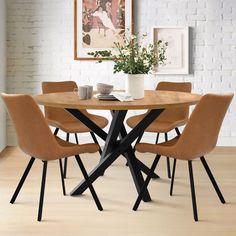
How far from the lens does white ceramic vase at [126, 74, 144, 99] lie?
165 inches

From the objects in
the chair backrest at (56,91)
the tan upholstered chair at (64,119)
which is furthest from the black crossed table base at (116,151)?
the chair backrest at (56,91)

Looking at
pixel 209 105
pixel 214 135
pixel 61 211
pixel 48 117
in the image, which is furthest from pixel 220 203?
pixel 48 117

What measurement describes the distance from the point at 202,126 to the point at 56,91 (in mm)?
1991

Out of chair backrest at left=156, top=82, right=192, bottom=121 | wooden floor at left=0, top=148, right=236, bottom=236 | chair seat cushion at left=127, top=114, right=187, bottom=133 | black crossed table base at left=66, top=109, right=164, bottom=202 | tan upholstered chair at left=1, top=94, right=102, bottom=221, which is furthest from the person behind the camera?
chair backrest at left=156, top=82, right=192, bottom=121

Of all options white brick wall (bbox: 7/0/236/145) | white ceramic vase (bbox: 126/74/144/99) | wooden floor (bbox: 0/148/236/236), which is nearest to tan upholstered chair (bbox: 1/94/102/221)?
wooden floor (bbox: 0/148/236/236)

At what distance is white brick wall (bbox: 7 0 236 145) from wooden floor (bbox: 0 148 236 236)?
4.30 ft

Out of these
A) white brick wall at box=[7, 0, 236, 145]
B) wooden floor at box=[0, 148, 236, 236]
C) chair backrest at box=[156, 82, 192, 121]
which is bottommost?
wooden floor at box=[0, 148, 236, 236]

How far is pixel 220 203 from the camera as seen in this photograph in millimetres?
4051

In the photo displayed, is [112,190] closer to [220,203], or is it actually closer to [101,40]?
[220,203]

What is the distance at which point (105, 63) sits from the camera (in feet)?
20.5

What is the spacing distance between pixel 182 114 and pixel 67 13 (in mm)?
1934

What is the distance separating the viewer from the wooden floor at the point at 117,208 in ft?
11.4

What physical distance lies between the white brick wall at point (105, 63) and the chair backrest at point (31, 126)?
8.45 ft

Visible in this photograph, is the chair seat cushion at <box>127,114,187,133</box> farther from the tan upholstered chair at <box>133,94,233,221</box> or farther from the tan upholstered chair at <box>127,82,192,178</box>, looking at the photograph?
the tan upholstered chair at <box>133,94,233,221</box>
